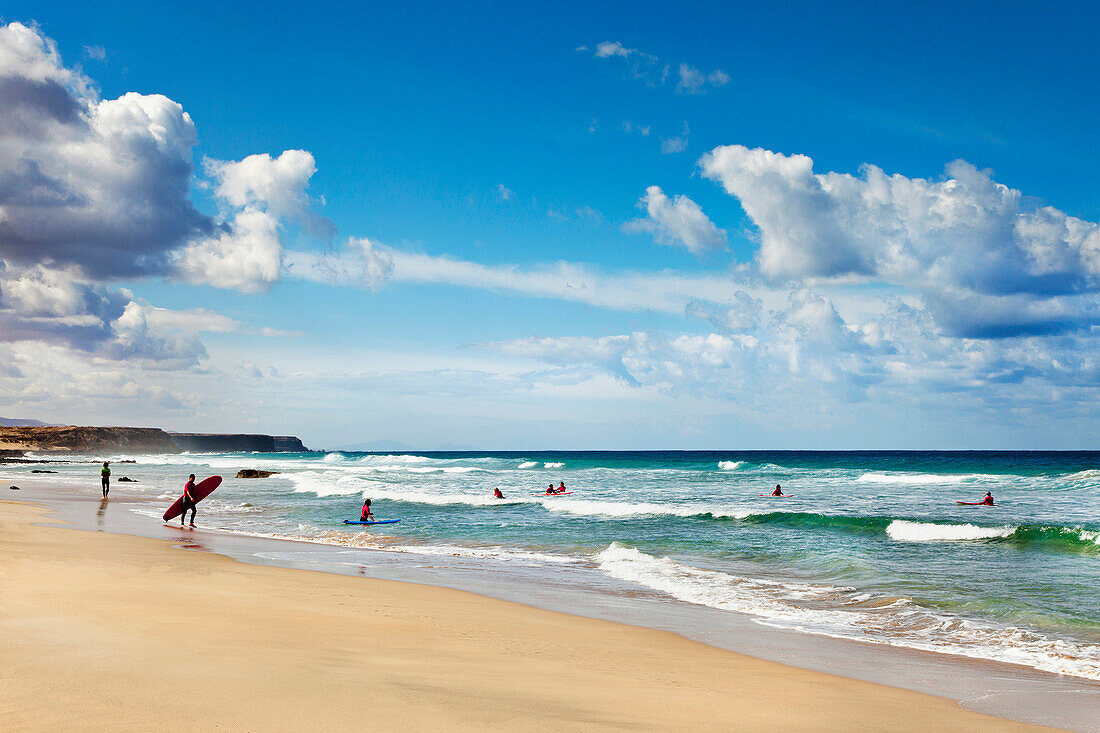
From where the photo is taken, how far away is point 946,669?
781 cm

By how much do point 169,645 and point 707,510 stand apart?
23759mm

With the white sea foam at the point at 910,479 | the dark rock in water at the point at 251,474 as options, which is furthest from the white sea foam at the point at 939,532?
the dark rock in water at the point at 251,474

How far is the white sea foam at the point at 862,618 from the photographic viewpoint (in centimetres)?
857

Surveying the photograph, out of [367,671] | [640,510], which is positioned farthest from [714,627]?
[640,510]

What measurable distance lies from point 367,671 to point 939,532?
20.9 metres

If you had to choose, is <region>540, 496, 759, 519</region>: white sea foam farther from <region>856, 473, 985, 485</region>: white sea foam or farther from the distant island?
the distant island

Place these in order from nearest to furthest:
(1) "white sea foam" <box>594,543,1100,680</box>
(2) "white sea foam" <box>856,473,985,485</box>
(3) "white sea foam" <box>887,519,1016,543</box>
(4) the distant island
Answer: (1) "white sea foam" <box>594,543,1100,680</box> < (3) "white sea foam" <box>887,519,1016,543</box> < (2) "white sea foam" <box>856,473,985,485</box> < (4) the distant island

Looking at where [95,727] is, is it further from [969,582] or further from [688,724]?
[969,582]

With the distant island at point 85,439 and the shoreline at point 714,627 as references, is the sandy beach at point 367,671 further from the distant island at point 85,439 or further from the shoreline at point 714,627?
the distant island at point 85,439

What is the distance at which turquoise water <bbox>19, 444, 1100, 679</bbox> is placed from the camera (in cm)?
1023

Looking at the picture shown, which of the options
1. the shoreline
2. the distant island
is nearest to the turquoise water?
the shoreline

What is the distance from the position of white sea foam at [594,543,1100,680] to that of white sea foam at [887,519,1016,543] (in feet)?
32.2

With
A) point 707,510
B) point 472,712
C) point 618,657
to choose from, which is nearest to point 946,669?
point 618,657

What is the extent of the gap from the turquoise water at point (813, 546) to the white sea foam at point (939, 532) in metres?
0.06
